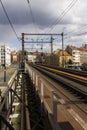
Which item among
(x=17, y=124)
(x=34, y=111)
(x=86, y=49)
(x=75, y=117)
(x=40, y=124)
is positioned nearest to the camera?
(x=75, y=117)

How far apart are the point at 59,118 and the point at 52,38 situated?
6896cm

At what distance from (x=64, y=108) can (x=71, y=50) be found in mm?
175783

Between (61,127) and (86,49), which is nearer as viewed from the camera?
(61,127)

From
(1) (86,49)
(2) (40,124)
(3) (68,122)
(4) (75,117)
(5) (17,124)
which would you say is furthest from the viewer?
(1) (86,49)

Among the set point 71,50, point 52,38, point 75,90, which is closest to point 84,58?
point 71,50

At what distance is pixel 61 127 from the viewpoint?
273 inches

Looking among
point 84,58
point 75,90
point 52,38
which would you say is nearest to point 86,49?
point 84,58

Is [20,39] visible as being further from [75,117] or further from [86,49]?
[86,49]

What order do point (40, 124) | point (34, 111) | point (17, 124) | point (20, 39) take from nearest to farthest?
point (40, 124) → point (17, 124) → point (34, 111) → point (20, 39)

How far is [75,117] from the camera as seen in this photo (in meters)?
6.59

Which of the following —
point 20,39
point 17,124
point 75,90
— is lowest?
point 17,124

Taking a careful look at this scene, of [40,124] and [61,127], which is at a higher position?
[61,127]

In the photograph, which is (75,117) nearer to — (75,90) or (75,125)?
(75,125)

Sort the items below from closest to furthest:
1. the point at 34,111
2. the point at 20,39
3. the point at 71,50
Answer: the point at 34,111 → the point at 20,39 → the point at 71,50
